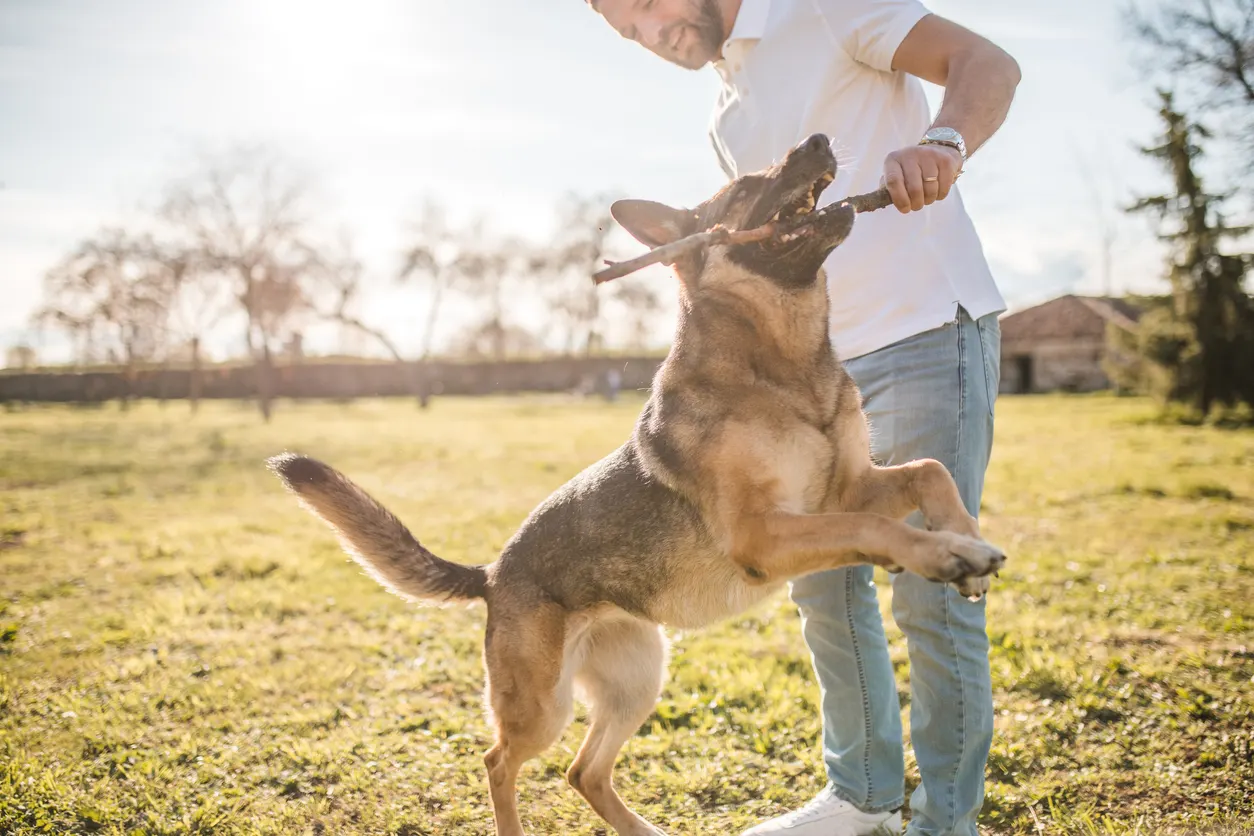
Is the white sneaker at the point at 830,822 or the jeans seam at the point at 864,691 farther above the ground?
the jeans seam at the point at 864,691

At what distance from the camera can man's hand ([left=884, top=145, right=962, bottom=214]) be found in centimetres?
254

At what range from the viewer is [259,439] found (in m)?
24.3

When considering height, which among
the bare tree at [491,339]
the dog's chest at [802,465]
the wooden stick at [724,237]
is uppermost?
Answer: the bare tree at [491,339]

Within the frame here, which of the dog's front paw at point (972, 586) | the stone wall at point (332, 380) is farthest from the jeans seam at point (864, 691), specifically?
the stone wall at point (332, 380)

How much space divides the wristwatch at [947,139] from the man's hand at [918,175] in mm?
94

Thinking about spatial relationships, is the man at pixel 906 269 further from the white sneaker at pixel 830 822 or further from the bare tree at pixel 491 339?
the bare tree at pixel 491 339

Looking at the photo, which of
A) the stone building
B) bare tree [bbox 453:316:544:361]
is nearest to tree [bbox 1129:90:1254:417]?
the stone building

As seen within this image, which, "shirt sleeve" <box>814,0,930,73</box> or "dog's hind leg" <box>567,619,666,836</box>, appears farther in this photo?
"dog's hind leg" <box>567,619,666,836</box>

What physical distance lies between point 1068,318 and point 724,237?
5556 cm

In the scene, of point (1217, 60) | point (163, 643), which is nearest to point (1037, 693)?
point (163, 643)

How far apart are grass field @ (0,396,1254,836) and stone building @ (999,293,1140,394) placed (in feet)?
144

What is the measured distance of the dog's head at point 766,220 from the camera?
2.88 metres

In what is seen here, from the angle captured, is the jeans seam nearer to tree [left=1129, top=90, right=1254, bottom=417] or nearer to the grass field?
the grass field

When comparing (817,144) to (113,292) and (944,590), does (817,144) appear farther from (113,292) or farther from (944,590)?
(113,292)
